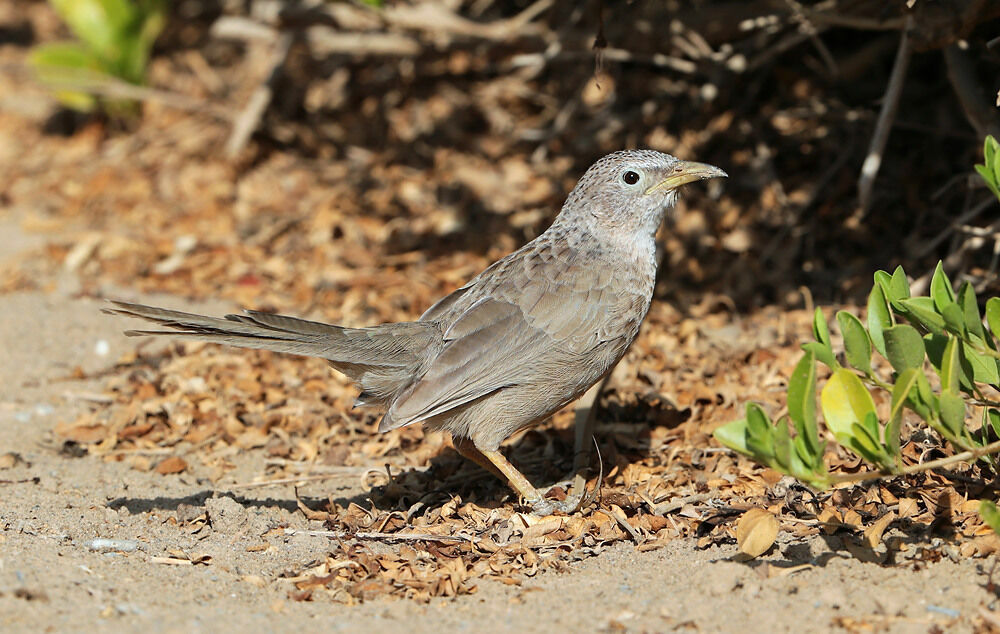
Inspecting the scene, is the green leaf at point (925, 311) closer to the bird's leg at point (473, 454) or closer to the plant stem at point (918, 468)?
the plant stem at point (918, 468)

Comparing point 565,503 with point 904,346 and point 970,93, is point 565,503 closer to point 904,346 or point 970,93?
point 904,346

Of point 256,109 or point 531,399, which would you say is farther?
point 256,109

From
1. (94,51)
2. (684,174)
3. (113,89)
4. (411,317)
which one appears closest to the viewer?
(684,174)

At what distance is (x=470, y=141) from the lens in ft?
30.0

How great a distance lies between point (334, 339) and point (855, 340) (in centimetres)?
237

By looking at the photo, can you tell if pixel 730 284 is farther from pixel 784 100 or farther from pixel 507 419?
pixel 507 419

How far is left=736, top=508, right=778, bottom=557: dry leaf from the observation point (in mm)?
3963

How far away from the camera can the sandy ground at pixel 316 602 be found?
3658 millimetres

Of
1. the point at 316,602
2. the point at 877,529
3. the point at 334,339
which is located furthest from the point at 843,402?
the point at 334,339

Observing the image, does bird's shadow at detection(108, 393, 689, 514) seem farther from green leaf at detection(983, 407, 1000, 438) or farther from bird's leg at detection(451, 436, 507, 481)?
green leaf at detection(983, 407, 1000, 438)

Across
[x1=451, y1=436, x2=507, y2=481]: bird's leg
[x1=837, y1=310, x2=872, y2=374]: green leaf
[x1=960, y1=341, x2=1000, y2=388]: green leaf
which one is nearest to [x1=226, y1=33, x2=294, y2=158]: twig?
[x1=451, y1=436, x2=507, y2=481]: bird's leg

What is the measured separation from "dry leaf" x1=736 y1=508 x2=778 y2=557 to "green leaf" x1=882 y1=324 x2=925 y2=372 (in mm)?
782

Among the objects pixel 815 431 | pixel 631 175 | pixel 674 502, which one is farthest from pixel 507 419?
pixel 815 431

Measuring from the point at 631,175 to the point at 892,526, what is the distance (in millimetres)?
2094
